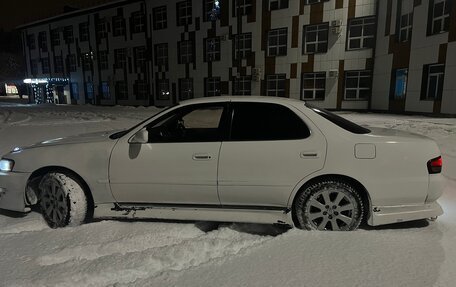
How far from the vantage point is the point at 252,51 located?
2536cm

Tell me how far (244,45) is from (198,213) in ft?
78.3

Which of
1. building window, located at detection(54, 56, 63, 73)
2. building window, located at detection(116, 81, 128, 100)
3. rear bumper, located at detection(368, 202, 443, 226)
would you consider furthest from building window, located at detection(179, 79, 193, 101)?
rear bumper, located at detection(368, 202, 443, 226)

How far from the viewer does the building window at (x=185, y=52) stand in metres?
28.6

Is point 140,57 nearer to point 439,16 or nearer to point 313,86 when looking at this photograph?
point 313,86

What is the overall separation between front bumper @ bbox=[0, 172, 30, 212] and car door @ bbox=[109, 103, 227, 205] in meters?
1.17

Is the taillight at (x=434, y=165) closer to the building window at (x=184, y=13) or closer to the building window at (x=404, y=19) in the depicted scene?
the building window at (x=404, y=19)

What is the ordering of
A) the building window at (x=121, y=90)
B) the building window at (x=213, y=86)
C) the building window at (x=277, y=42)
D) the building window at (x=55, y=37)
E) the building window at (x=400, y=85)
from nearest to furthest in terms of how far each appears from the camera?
the building window at (x=400, y=85) < the building window at (x=277, y=42) < the building window at (x=213, y=86) < the building window at (x=121, y=90) < the building window at (x=55, y=37)

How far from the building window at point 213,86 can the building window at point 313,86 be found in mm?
7400

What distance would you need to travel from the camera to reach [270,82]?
2503 cm

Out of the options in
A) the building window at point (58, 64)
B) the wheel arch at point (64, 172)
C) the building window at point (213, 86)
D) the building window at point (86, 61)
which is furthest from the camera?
the building window at point (58, 64)

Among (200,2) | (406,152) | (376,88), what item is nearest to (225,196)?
(406,152)

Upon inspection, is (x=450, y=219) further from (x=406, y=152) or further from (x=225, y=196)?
(x=225, y=196)

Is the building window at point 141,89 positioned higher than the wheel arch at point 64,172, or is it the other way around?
the building window at point 141,89

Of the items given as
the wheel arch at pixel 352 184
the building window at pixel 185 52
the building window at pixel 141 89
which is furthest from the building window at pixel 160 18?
the wheel arch at pixel 352 184
